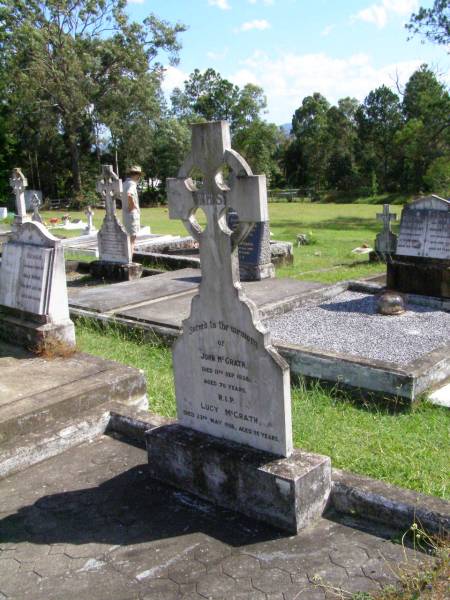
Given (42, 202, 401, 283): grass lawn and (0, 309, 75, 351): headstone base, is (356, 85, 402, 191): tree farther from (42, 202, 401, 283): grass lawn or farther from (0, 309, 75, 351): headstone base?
(0, 309, 75, 351): headstone base

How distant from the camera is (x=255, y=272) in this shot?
10445mm

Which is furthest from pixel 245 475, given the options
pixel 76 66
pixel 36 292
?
pixel 76 66

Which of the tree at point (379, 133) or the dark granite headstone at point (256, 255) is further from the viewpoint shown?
the tree at point (379, 133)

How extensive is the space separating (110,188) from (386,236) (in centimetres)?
547

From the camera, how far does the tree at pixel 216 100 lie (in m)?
49.2

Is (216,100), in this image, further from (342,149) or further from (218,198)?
(218,198)

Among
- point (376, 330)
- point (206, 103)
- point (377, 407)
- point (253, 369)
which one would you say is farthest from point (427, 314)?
point (206, 103)

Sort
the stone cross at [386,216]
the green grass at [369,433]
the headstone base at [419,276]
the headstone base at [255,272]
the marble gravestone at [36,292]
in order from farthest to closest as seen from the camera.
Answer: the stone cross at [386,216], the headstone base at [255,272], the headstone base at [419,276], the marble gravestone at [36,292], the green grass at [369,433]

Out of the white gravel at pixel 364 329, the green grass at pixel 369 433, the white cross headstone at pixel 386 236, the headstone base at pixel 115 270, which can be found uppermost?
the white cross headstone at pixel 386 236

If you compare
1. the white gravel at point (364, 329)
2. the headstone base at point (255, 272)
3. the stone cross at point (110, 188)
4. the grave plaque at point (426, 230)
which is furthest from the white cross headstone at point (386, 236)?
the stone cross at point (110, 188)

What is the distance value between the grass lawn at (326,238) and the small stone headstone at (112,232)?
2981mm

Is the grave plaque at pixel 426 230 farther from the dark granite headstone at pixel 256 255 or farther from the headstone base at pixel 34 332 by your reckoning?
the headstone base at pixel 34 332

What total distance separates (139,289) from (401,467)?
6.28m

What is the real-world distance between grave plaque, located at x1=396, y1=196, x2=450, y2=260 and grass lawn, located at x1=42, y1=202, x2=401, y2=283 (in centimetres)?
193
